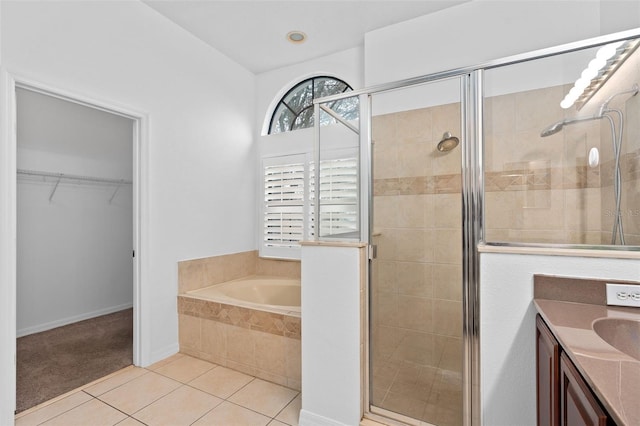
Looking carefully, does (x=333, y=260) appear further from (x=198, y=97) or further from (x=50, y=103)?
(x=50, y=103)

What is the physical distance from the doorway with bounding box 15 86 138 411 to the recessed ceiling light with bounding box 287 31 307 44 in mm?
1555

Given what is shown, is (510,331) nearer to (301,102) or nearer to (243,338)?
(243,338)

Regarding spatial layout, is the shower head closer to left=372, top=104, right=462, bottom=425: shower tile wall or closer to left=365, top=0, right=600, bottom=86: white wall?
left=372, top=104, right=462, bottom=425: shower tile wall

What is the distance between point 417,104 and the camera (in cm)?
169

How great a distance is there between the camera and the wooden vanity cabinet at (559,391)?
2.29ft

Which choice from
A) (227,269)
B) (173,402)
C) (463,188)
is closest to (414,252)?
(463,188)

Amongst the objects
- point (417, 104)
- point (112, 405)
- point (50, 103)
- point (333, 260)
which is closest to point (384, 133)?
point (417, 104)

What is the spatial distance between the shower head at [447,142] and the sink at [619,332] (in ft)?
2.96

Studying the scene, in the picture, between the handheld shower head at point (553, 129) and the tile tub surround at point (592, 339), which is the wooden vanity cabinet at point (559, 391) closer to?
the tile tub surround at point (592, 339)

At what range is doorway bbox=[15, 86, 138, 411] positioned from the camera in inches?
114

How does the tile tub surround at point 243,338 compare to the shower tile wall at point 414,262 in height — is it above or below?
below

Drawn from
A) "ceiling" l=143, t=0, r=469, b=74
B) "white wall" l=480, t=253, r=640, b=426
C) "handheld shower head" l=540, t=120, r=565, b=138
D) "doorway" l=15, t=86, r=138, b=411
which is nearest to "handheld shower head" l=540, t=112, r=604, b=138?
"handheld shower head" l=540, t=120, r=565, b=138

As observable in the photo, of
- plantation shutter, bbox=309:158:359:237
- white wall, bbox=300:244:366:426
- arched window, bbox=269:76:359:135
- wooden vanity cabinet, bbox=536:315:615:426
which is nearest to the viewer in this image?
wooden vanity cabinet, bbox=536:315:615:426

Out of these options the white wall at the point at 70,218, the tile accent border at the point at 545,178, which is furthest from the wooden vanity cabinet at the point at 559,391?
the white wall at the point at 70,218
